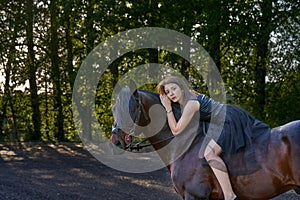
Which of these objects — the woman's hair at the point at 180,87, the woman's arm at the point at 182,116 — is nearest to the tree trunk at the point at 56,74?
the woman's hair at the point at 180,87

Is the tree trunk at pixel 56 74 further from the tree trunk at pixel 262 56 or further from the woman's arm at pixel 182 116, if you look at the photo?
the woman's arm at pixel 182 116

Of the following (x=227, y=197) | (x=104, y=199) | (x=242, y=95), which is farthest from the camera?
(x=242, y=95)

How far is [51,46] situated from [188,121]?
14.0 metres

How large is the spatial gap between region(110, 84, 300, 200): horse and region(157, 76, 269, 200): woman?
3.4 inches

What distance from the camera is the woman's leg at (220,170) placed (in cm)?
355

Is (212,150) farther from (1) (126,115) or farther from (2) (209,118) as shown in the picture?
(1) (126,115)

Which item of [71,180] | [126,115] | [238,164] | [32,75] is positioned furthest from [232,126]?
[32,75]

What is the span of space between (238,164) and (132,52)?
9.91 meters

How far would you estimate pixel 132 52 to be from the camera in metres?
13.3

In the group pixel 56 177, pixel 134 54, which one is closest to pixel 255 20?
pixel 134 54

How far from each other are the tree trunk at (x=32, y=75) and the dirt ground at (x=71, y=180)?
3.41 m

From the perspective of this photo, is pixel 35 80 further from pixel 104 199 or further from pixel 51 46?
pixel 104 199

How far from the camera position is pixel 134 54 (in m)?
13.3

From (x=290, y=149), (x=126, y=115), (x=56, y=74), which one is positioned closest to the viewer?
(x=290, y=149)
